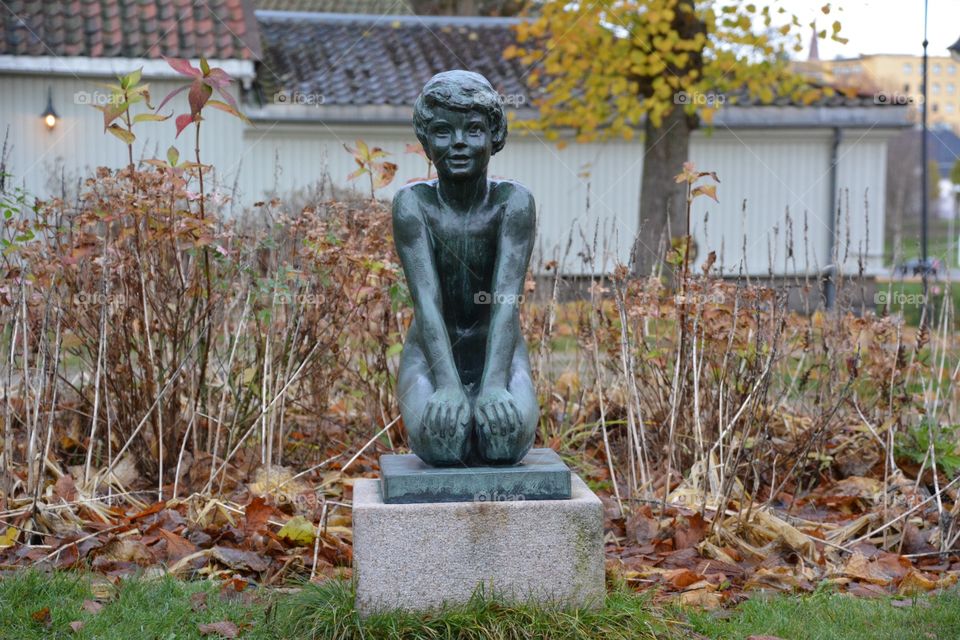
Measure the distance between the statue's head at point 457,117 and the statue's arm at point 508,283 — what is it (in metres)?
0.24

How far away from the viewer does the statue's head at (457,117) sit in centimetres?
377

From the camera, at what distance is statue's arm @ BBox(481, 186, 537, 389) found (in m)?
3.87

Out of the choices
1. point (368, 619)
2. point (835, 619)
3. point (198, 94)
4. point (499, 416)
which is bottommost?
point (835, 619)

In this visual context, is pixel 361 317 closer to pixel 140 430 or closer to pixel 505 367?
pixel 140 430

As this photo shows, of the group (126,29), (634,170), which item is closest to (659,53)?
(634,170)

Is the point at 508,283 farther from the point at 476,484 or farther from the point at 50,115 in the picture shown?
the point at 50,115

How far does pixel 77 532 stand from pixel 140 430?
34.9 inches

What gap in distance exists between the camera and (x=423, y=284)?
3.95 meters

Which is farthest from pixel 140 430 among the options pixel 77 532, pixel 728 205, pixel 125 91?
pixel 728 205

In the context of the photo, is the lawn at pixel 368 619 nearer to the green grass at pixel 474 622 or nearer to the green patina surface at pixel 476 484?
Result: the green grass at pixel 474 622

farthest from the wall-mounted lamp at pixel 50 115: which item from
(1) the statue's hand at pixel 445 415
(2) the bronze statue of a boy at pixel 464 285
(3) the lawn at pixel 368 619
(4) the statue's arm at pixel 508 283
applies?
(1) the statue's hand at pixel 445 415

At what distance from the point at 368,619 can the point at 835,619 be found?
183 centimetres

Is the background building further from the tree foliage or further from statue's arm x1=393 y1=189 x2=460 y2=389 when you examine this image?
statue's arm x1=393 y1=189 x2=460 y2=389

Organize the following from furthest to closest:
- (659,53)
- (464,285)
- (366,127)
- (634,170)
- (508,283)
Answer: (634,170), (366,127), (659,53), (464,285), (508,283)
